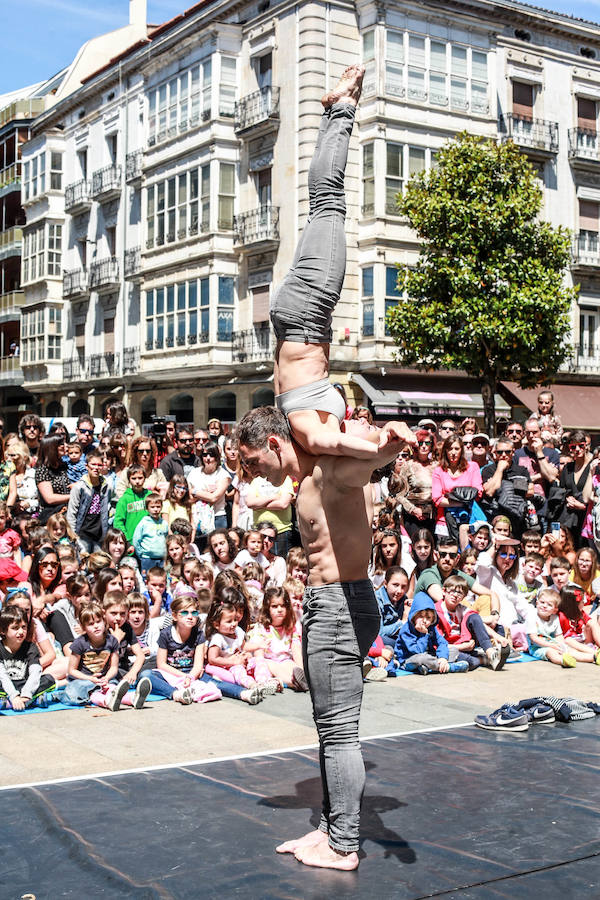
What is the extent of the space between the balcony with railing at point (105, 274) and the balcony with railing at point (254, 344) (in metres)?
7.38

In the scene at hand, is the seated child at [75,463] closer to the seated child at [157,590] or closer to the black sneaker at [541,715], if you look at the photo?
the seated child at [157,590]

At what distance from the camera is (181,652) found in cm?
794

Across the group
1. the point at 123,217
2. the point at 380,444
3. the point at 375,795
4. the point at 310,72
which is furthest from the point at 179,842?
the point at 123,217

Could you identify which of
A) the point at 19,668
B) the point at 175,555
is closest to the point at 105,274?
the point at 175,555

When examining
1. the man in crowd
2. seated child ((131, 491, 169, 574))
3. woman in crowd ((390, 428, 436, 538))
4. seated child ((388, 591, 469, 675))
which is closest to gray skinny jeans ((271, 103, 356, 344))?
seated child ((388, 591, 469, 675))

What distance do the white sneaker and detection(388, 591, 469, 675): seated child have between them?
2.35 metres

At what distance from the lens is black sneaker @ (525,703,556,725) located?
264 inches

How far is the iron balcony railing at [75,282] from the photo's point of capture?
3653cm

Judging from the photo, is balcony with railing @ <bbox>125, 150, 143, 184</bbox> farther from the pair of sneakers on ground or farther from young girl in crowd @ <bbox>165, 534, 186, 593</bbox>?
the pair of sneakers on ground

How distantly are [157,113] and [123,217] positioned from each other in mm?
3969

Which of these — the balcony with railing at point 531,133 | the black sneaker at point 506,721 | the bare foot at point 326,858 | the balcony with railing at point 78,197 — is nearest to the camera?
the bare foot at point 326,858

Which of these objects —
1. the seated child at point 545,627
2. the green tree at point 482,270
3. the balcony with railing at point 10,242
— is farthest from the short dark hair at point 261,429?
the balcony with railing at point 10,242

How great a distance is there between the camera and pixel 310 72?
86.0 ft

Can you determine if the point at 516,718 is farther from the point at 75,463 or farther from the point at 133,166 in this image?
the point at 133,166
